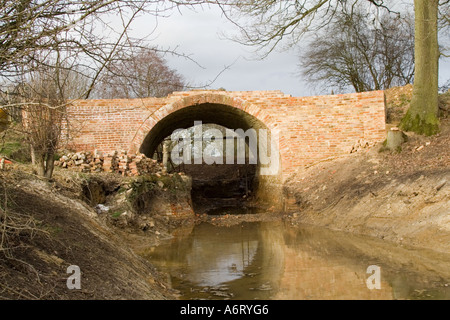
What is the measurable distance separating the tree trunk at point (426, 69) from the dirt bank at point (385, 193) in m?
0.43

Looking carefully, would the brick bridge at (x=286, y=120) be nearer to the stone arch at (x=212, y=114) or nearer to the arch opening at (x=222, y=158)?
the stone arch at (x=212, y=114)

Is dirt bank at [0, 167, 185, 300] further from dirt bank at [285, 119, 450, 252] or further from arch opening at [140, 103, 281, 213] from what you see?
arch opening at [140, 103, 281, 213]

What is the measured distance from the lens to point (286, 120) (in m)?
15.7

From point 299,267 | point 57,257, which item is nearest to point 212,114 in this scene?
point 299,267

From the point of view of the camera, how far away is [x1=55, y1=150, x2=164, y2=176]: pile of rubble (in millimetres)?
13297

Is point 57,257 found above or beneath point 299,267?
above

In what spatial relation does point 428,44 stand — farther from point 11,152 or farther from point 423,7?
point 11,152

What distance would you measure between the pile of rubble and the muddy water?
3.44 m

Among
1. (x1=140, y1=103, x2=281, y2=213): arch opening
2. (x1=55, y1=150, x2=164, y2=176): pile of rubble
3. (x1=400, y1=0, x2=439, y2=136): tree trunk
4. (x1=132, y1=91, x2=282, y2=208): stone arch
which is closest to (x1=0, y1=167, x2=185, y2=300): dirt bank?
(x1=55, y1=150, x2=164, y2=176): pile of rubble

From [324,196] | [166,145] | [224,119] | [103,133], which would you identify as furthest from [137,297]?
[166,145]

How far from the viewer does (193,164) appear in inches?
1175

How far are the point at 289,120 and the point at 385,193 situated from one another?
5.37 metres

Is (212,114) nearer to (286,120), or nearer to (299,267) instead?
(286,120)
